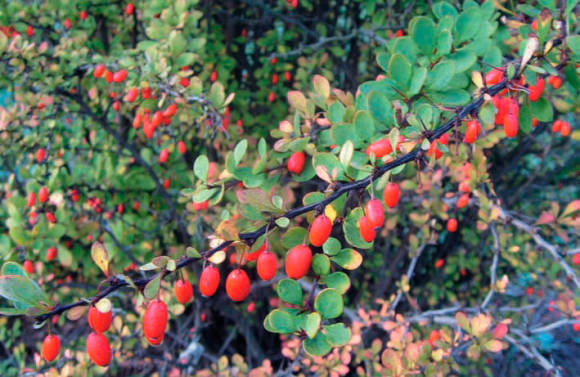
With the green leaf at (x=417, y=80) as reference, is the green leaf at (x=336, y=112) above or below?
below

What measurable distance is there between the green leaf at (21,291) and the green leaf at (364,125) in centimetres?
63

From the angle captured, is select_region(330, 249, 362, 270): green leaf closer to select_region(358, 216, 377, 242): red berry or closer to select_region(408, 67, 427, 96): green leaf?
select_region(358, 216, 377, 242): red berry

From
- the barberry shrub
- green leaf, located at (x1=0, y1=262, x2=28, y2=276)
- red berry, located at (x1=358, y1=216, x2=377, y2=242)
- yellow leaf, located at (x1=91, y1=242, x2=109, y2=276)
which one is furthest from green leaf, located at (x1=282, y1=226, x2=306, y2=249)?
green leaf, located at (x1=0, y1=262, x2=28, y2=276)

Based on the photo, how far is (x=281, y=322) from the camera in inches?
29.0

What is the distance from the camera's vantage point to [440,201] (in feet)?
6.86

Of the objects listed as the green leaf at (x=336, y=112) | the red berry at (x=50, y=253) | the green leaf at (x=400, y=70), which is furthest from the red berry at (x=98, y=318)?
the red berry at (x=50, y=253)

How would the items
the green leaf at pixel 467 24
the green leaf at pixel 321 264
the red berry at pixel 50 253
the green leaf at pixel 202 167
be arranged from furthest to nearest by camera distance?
the red berry at pixel 50 253 → the green leaf at pixel 467 24 → the green leaf at pixel 202 167 → the green leaf at pixel 321 264

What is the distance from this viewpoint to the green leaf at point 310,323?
28.3 inches

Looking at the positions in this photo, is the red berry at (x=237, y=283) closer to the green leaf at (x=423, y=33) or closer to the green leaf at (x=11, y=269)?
the green leaf at (x=11, y=269)

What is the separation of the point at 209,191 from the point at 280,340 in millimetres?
2186

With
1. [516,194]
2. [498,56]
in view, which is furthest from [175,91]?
[516,194]

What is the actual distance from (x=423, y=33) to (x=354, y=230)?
19.2 inches

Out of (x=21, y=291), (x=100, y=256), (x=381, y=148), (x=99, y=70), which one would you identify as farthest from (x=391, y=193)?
(x=99, y=70)

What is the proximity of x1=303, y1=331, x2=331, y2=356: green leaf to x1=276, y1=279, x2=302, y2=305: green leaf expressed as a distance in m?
0.07
